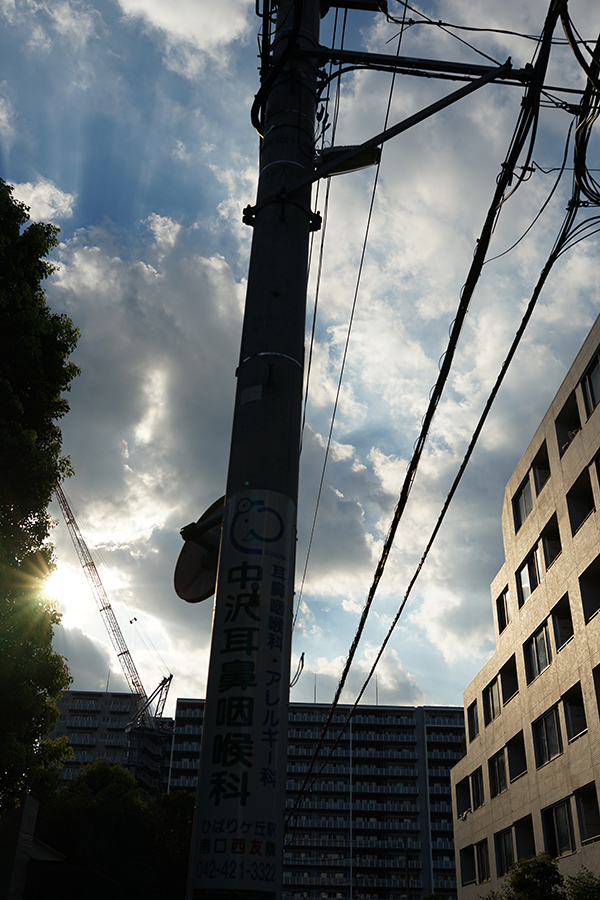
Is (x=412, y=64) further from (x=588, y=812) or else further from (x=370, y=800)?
(x=370, y=800)

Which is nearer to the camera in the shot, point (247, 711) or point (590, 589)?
point (247, 711)

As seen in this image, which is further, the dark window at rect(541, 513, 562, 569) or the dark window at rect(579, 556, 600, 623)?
the dark window at rect(541, 513, 562, 569)

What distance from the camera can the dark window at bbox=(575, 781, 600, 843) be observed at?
67.4 ft

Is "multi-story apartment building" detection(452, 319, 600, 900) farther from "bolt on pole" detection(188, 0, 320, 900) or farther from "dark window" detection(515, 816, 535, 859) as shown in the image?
"bolt on pole" detection(188, 0, 320, 900)

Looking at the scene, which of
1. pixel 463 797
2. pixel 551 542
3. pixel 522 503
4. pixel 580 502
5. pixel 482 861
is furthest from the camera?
pixel 463 797

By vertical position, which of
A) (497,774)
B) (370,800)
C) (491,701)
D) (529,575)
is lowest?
(497,774)

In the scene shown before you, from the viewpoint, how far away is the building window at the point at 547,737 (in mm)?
23625

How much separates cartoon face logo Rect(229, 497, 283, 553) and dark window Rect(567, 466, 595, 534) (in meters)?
20.6

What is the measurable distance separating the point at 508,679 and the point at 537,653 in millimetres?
4827

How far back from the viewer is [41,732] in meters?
11.9

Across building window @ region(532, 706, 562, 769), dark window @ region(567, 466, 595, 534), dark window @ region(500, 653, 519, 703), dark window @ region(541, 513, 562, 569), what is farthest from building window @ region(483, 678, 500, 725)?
dark window @ region(567, 466, 595, 534)

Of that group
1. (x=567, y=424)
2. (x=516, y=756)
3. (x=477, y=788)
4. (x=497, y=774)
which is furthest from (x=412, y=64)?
(x=477, y=788)

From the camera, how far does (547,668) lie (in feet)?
81.5

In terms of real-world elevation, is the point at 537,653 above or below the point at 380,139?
above
